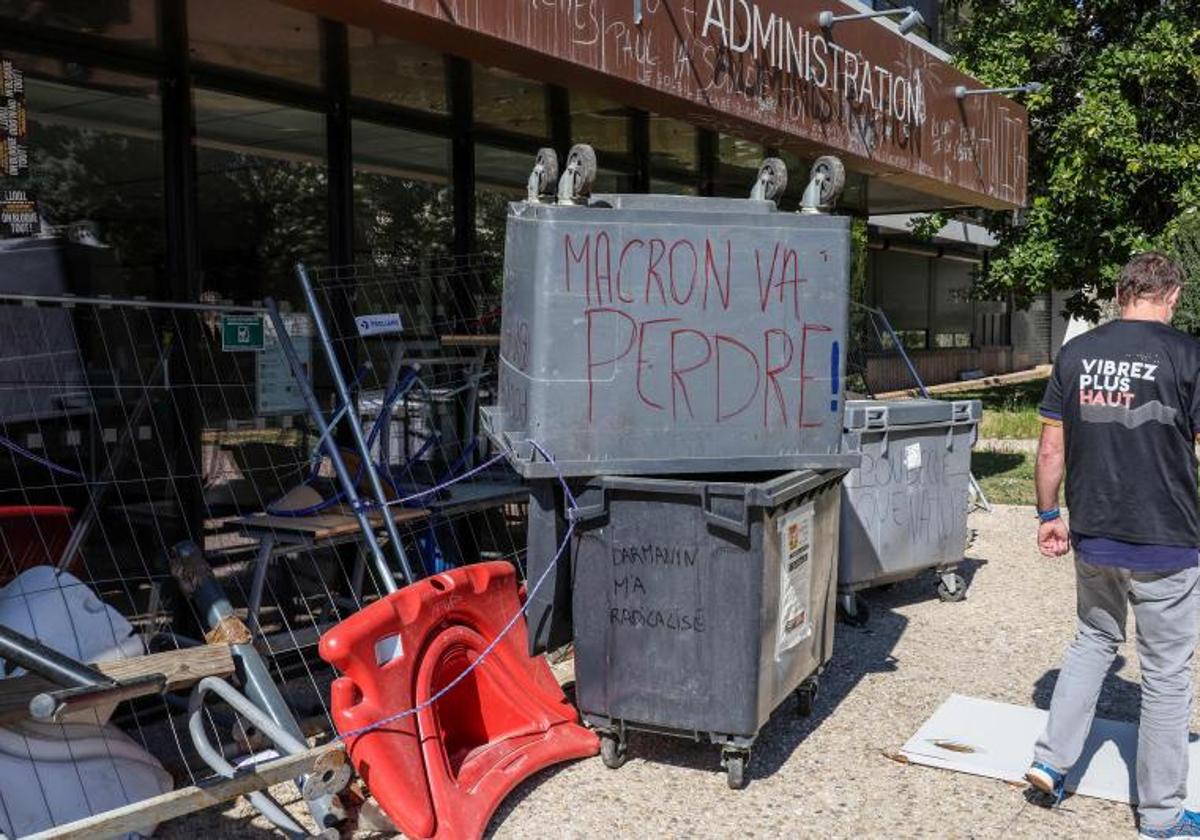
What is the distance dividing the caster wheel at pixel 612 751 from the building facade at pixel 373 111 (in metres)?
2.95

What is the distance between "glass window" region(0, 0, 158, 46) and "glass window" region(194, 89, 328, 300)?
41cm

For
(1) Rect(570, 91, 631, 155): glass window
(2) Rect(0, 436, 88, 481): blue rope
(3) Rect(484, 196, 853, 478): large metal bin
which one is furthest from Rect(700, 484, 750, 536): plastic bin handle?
(1) Rect(570, 91, 631, 155): glass window

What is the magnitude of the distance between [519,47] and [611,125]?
9.95 feet

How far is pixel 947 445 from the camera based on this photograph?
7332mm

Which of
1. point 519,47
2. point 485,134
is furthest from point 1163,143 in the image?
point 519,47

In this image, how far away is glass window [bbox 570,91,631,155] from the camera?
7914mm

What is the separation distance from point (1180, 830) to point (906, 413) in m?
3.28

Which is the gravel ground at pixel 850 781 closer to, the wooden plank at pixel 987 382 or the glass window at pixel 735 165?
the glass window at pixel 735 165

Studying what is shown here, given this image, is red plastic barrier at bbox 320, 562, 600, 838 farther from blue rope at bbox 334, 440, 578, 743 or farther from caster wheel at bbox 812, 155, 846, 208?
caster wheel at bbox 812, 155, 846, 208

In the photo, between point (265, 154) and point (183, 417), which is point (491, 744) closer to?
point (183, 417)

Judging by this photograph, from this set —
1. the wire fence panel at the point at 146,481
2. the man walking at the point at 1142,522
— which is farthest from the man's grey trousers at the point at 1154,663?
the wire fence panel at the point at 146,481

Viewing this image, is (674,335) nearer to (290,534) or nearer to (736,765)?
(736,765)

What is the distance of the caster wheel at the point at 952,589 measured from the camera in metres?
7.48

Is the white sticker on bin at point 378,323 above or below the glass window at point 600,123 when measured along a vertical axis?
below
